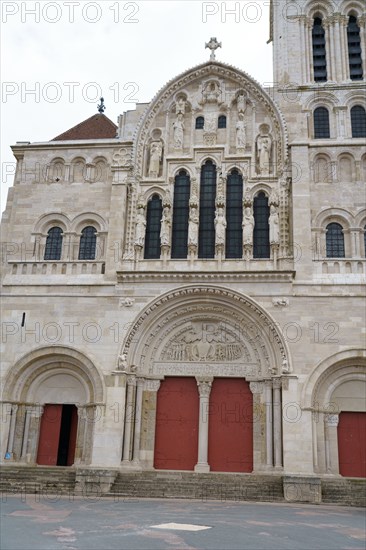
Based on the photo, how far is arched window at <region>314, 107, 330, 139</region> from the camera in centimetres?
2395

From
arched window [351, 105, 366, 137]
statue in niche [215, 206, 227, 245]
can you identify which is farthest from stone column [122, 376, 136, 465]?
arched window [351, 105, 366, 137]

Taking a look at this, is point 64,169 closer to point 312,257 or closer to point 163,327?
point 163,327

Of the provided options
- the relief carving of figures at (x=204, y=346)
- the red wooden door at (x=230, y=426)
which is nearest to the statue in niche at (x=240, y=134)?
the relief carving of figures at (x=204, y=346)

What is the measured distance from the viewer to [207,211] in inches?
895

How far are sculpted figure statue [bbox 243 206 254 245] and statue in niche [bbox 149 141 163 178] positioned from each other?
14.1 ft

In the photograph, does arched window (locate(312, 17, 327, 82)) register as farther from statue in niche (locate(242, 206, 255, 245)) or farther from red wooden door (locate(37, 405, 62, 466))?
red wooden door (locate(37, 405, 62, 466))

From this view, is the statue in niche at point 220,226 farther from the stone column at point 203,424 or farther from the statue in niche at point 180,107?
the stone column at point 203,424

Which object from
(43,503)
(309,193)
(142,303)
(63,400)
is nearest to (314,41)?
(309,193)

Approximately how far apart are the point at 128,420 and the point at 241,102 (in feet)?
46.4

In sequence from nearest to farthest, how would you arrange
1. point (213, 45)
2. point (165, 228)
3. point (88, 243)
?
point (165, 228) < point (88, 243) < point (213, 45)

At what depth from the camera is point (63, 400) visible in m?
21.0

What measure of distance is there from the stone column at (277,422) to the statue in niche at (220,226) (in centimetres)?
570

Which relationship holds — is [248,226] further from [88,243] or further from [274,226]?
[88,243]

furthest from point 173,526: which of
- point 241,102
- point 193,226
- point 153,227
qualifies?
point 241,102
